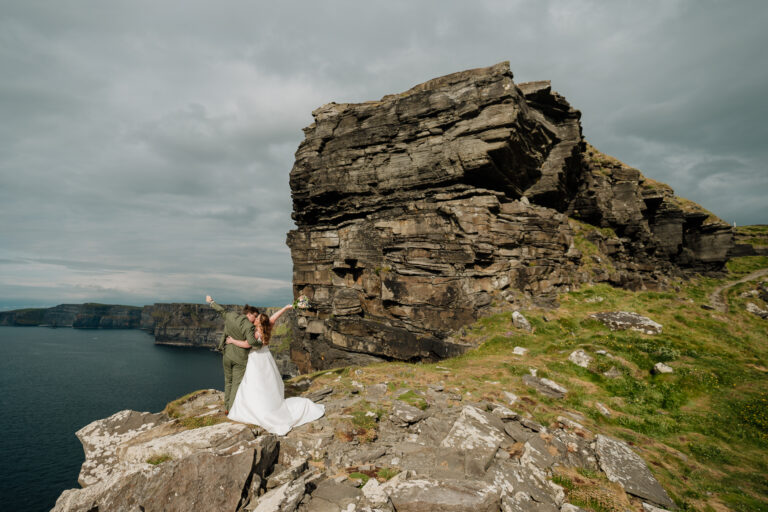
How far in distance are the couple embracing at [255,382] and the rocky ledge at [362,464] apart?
52 cm

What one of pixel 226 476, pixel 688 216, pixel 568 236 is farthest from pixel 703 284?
pixel 226 476

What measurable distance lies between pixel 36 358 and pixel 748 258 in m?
221

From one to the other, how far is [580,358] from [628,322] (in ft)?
20.2

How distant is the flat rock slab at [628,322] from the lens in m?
16.6

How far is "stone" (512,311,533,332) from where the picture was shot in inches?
766

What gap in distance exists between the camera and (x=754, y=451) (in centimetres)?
872

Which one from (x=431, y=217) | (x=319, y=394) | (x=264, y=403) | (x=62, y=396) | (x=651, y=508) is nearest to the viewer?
(x=651, y=508)

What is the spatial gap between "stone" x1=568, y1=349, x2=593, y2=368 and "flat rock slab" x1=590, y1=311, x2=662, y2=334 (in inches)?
205

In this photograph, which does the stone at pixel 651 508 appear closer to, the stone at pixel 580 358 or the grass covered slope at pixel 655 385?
the grass covered slope at pixel 655 385

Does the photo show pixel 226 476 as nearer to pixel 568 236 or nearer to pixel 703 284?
pixel 568 236

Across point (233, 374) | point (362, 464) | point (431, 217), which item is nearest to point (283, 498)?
point (362, 464)

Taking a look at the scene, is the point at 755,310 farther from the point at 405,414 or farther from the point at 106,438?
the point at 106,438

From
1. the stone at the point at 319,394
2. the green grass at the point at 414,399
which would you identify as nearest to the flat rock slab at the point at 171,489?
the stone at the point at 319,394

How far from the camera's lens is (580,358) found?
47.2ft
